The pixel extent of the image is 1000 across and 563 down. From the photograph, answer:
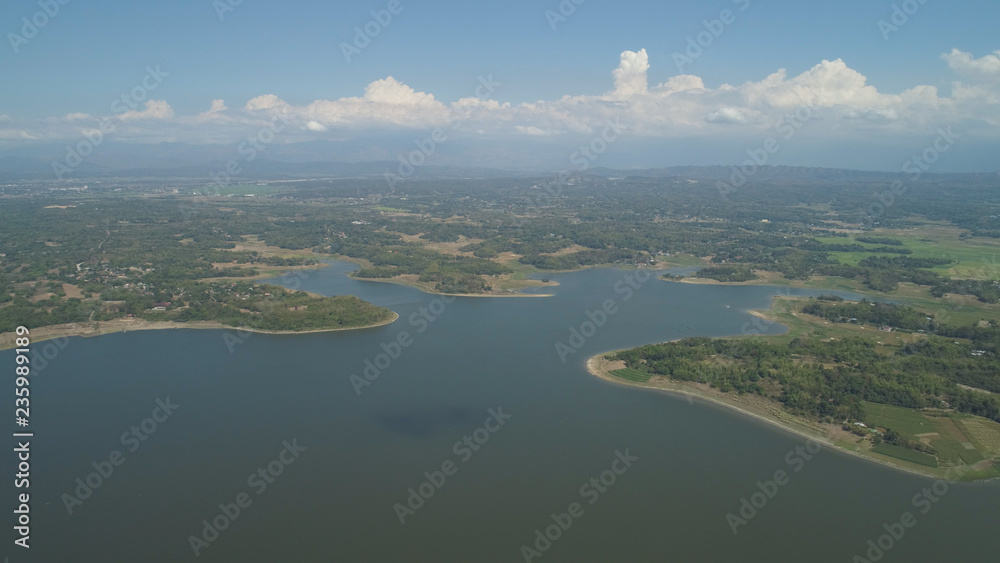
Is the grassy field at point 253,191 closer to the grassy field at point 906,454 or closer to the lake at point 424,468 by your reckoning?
the lake at point 424,468

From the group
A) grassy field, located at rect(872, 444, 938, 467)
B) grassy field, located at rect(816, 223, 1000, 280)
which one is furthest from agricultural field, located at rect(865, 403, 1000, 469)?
grassy field, located at rect(816, 223, 1000, 280)

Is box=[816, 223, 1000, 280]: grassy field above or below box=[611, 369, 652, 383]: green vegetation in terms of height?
above

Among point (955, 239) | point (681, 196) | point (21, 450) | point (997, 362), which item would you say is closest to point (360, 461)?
point (21, 450)

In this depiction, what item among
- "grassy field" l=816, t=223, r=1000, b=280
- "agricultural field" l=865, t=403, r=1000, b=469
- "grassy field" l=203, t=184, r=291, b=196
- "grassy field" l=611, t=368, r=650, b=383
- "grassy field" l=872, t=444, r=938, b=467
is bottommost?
"grassy field" l=872, t=444, r=938, b=467

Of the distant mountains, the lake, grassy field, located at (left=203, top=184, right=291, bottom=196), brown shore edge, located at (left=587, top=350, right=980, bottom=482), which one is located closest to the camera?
the lake

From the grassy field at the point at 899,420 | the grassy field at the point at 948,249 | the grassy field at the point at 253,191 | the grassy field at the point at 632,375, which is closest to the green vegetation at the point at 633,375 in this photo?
the grassy field at the point at 632,375

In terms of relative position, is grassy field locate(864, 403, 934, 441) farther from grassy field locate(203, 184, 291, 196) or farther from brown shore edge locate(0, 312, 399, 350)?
grassy field locate(203, 184, 291, 196)

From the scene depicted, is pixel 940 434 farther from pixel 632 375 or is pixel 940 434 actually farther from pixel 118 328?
pixel 118 328
